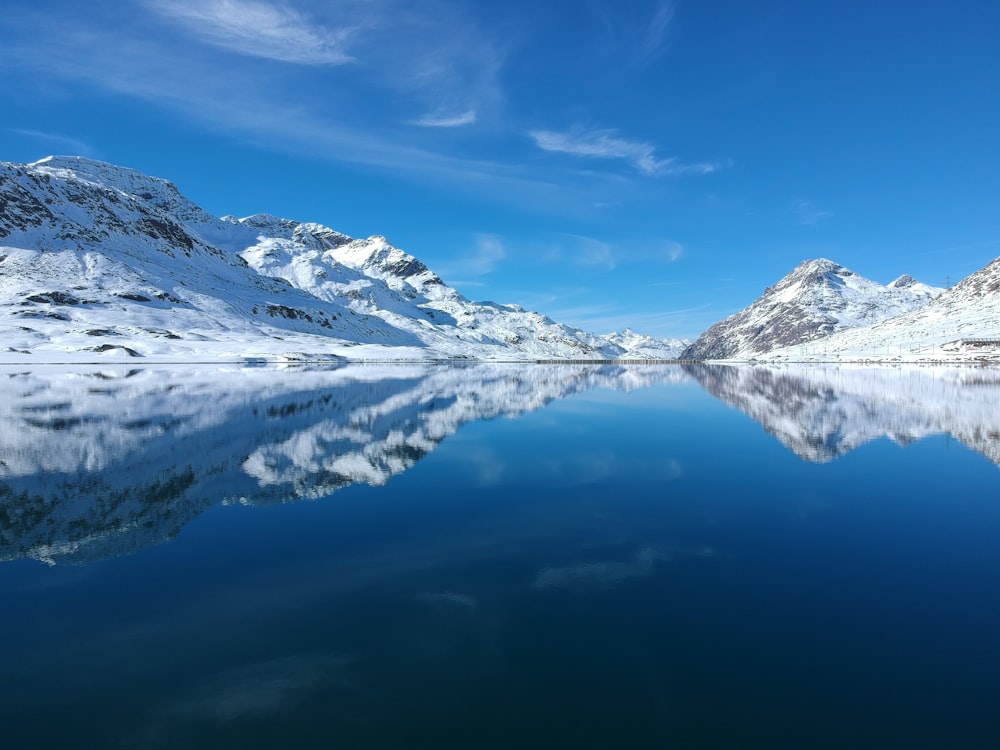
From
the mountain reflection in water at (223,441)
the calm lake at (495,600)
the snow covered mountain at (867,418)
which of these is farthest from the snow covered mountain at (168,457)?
the snow covered mountain at (867,418)

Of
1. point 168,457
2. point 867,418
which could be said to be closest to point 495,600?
point 168,457

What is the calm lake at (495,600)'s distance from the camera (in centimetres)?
860

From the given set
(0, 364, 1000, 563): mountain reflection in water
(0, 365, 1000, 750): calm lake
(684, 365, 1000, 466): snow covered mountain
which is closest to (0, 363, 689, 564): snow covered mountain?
(0, 364, 1000, 563): mountain reflection in water

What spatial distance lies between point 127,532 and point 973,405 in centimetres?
6895

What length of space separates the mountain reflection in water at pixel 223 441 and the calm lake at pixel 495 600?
281mm

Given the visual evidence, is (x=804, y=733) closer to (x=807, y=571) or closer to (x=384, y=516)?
(x=807, y=571)

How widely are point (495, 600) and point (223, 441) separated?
2667 centimetres

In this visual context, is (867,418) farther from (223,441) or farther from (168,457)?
(168,457)

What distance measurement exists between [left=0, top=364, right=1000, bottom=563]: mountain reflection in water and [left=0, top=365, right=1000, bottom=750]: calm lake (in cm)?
28

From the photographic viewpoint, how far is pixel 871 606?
1241cm

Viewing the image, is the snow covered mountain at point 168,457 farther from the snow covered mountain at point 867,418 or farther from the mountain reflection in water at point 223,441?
the snow covered mountain at point 867,418

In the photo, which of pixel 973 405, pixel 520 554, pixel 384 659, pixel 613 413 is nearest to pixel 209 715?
pixel 384 659

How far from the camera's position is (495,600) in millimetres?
12828

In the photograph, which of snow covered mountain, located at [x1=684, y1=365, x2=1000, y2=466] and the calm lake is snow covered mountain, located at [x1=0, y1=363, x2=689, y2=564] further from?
snow covered mountain, located at [x1=684, y1=365, x2=1000, y2=466]
